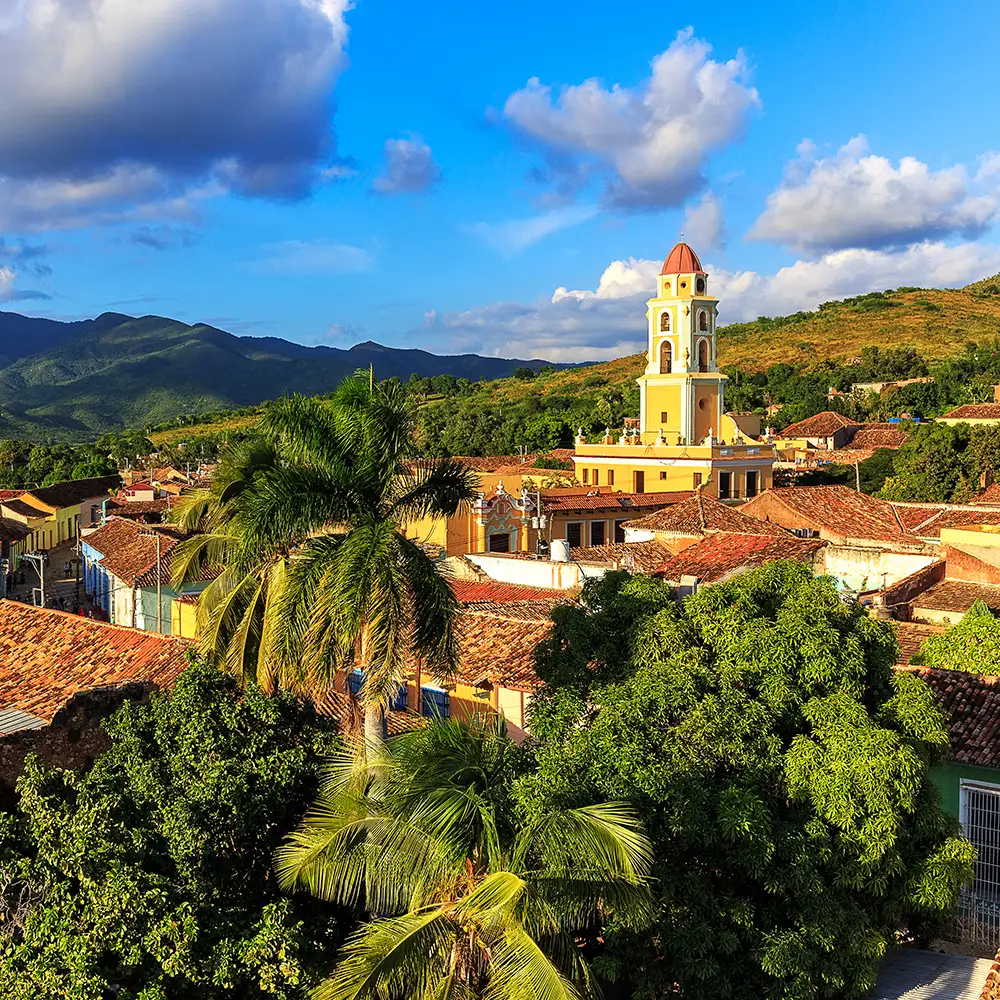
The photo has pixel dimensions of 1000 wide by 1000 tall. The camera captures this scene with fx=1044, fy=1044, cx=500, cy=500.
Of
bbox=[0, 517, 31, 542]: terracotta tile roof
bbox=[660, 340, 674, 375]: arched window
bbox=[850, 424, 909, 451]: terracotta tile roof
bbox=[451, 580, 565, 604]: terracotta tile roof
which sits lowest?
bbox=[0, 517, 31, 542]: terracotta tile roof

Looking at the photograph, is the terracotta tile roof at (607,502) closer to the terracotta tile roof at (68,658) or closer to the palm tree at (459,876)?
the terracotta tile roof at (68,658)

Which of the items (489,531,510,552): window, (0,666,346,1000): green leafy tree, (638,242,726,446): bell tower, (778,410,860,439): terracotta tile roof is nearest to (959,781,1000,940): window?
(0,666,346,1000): green leafy tree

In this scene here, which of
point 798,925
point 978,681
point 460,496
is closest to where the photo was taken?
point 798,925

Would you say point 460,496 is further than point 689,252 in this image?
No

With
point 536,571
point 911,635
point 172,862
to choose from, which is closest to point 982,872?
point 911,635

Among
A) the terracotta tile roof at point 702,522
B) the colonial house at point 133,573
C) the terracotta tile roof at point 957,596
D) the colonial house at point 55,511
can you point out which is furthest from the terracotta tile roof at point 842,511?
the colonial house at point 55,511

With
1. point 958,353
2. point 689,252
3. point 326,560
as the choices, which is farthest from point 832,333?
point 326,560

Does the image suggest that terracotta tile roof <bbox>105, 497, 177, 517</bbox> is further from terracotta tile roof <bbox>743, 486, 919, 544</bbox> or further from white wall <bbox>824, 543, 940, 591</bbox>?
white wall <bbox>824, 543, 940, 591</bbox>

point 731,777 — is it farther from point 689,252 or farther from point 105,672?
point 689,252
